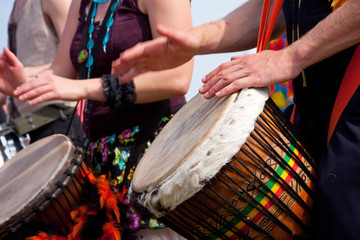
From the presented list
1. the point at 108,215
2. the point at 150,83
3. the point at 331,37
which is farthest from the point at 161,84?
the point at 331,37

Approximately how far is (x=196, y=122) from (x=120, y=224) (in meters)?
0.51

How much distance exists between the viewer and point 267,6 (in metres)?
1.22

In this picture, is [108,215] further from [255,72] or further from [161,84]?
[255,72]

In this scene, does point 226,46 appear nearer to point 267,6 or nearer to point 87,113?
point 267,6

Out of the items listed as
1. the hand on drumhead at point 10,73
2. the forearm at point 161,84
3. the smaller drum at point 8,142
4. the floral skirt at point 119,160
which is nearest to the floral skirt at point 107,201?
the floral skirt at point 119,160

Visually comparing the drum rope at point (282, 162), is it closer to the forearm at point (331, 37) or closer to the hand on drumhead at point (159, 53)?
the forearm at point (331, 37)

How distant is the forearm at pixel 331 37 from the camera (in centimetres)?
94

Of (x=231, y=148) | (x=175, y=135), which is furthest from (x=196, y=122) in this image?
(x=231, y=148)

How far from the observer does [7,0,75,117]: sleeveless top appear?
2525 mm

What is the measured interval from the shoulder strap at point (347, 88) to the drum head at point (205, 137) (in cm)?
17

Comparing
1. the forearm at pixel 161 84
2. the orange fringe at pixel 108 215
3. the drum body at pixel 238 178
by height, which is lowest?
the orange fringe at pixel 108 215

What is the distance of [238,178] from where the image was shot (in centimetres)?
101

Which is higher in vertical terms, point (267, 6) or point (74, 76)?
point (267, 6)

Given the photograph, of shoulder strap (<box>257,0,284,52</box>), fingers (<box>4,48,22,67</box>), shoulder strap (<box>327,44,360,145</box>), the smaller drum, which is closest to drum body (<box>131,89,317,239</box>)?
shoulder strap (<box>327,44,360,145</box>)
